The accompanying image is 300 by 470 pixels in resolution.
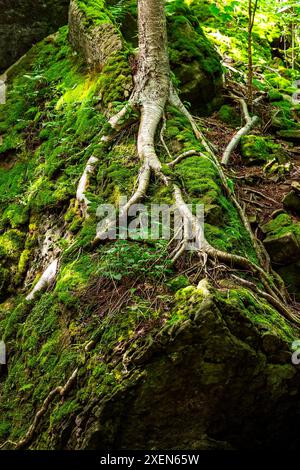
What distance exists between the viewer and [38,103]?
7543 millimetres

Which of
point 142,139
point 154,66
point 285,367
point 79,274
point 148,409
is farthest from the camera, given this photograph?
point 154,66

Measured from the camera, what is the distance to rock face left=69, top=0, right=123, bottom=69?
6.74m

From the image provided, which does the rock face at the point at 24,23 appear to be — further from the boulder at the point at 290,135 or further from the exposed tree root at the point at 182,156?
the exposed tree root at the point at 182,156

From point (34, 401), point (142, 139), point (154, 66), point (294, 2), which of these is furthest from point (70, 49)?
point (34, 401)

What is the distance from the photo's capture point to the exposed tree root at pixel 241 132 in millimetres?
6741

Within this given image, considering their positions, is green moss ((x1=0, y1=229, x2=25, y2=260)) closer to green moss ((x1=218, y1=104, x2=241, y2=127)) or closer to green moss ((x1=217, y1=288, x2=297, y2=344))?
green moss ((x1=217, y1=288, x2=297, y2=344))

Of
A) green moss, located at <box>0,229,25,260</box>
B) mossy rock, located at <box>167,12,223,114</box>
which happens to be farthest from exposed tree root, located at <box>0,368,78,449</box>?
mossy rock, located at <box>167,12,223,114</box>

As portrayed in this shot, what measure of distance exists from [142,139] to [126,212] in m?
1.11

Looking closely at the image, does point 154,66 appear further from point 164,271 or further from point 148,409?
point 148,409

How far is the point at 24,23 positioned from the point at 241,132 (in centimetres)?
434

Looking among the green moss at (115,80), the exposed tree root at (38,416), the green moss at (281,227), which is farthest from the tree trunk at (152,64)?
the exposed tree root at (38,416)

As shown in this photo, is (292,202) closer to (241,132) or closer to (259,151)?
(259,151)

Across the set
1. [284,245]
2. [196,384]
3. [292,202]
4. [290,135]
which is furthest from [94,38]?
[196,384]

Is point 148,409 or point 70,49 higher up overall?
point 70,49
